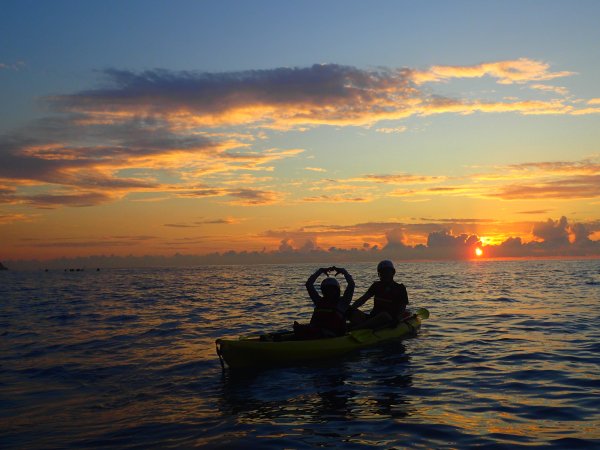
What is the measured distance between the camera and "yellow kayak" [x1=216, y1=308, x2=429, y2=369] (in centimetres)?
1225

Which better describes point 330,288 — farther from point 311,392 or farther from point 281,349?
point 311,392

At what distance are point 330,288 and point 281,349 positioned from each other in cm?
196

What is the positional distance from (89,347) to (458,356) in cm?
1118

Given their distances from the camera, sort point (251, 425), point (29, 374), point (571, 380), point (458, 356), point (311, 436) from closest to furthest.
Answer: point (311, 436)
point (251, 425)
point (571, 380)
point (29, 374)
point (458, 356)

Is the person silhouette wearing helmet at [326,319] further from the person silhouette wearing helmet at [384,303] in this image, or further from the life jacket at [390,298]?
the life jacket at [390,298]

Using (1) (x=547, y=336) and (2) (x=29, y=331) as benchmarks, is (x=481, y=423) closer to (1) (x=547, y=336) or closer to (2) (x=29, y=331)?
(1) (x=547, y=336)

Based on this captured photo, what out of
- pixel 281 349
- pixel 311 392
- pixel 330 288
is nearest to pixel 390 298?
pixel 330 288

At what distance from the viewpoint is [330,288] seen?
13.1m

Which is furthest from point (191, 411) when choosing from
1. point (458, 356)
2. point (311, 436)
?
point (458, 356)

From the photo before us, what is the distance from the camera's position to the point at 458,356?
13461 mm

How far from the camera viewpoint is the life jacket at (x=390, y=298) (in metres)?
16.4

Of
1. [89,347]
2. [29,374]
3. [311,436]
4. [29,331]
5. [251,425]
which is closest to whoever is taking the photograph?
[311,436]

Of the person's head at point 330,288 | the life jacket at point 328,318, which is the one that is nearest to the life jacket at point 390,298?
the life jacket at point 328,318

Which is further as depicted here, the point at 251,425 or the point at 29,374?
the point at 29,374
